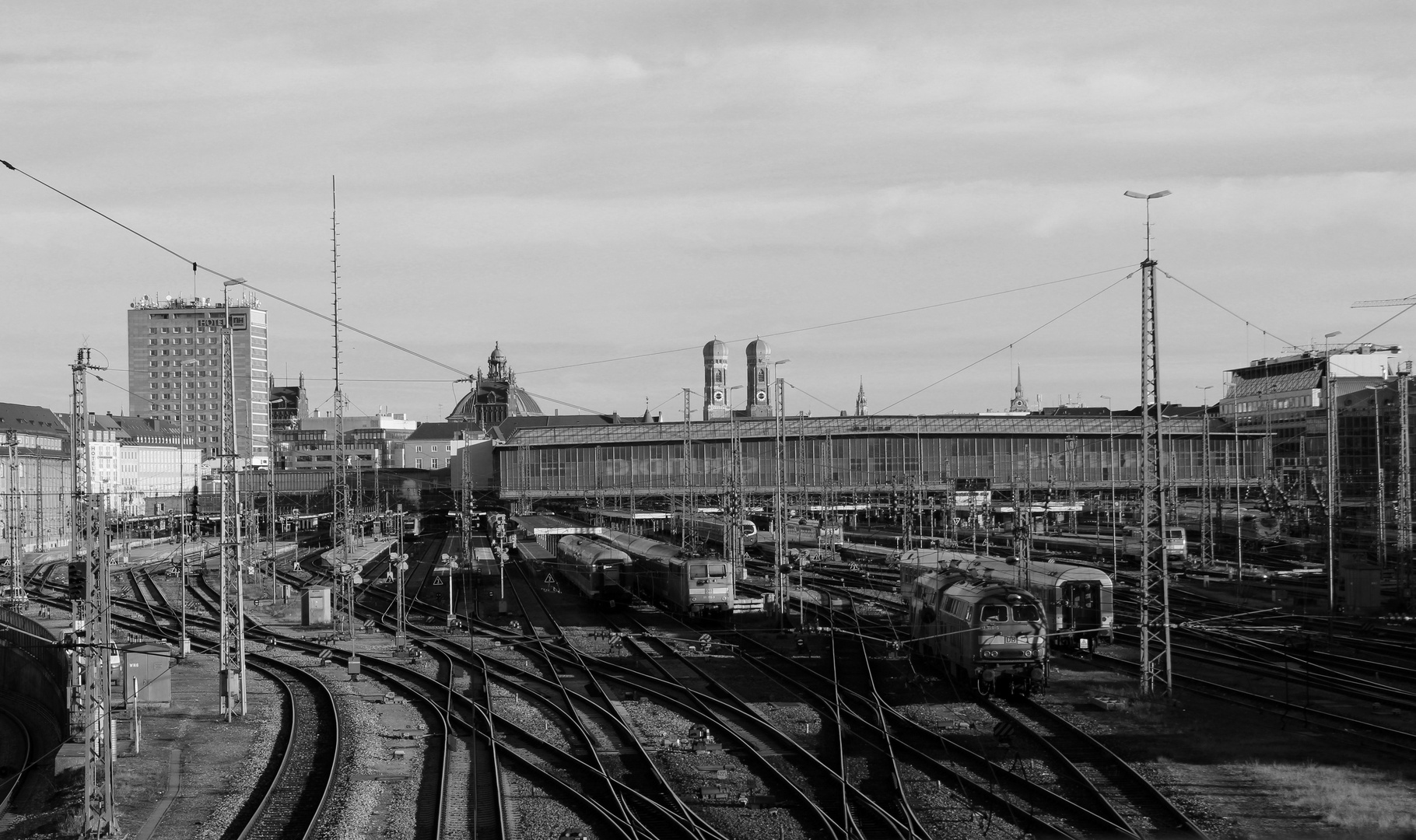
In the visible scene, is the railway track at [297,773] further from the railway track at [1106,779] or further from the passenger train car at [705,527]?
the passenger train car at [705,527]

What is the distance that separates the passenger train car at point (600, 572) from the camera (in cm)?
5675

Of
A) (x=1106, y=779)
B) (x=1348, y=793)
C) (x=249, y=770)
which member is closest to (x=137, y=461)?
(x=249, y=770)

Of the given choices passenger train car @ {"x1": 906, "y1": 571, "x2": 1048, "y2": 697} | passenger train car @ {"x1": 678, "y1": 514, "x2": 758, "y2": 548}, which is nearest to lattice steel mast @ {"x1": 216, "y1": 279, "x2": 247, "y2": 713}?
passenger train car @ {"x1": 906, "y1": 571, "x2": 1048, "y2": 697}

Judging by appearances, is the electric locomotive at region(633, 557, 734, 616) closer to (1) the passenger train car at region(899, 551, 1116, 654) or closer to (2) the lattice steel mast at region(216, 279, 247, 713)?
(1) the passenger train car at region(899, 551, 1116, 654)

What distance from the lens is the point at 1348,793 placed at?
2266 centimetres

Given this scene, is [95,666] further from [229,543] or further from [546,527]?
[546,527]

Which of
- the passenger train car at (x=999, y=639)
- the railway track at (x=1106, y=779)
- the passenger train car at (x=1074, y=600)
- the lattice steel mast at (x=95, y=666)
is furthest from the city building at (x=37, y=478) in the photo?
the railway track at (x=1106, y=779)

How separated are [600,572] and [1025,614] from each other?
1094 inches

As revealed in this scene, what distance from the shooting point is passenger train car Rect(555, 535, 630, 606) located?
56750mm

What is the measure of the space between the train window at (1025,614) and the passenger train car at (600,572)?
2731 centimetres

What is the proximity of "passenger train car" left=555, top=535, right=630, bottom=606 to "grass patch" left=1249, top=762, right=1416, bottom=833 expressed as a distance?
3503 centimetres

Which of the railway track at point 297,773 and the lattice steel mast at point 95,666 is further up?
the lattice steel mast at point 95,666

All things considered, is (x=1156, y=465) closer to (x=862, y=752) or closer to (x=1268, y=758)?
(x=1268, y=758)

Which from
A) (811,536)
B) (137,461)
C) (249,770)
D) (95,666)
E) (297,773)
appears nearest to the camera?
(95,666)
